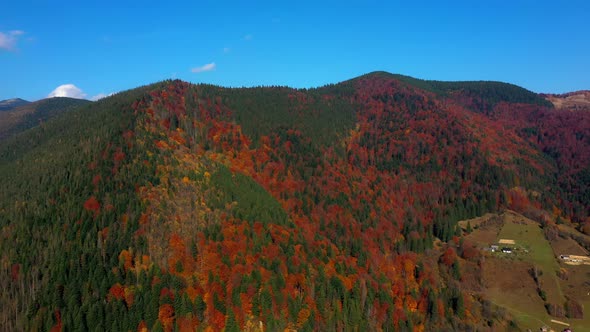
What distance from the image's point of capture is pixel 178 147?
169250mm

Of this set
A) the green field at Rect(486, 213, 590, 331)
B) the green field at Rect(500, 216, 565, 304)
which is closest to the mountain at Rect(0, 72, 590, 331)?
the green field at Rect(486, 213, 590, 331)

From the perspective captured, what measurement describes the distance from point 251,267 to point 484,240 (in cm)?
11891

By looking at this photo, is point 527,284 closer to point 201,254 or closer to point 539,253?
point 539,253

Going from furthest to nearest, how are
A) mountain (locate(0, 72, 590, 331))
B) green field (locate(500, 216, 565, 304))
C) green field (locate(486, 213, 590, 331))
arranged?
1. green field (locate(500, 216, 565, 304))
2. green field (locate(486, 213, 590, 331))
3. mountain (locate(0, 72, 590, 331))

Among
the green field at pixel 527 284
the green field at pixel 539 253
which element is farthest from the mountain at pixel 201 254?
the green field at pixel 539 253

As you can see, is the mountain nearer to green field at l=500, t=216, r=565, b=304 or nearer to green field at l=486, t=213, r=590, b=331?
green field at l=486, t=213, r=590, b=331

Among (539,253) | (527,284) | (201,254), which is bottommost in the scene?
(527,284)

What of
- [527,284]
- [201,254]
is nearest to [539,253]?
[527,284]

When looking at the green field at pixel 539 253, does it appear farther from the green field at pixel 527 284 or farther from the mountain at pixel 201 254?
the mountain at pixel 201 254

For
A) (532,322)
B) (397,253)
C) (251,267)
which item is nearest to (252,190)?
(251,267)

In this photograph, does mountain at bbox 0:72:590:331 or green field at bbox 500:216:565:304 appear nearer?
mountain at bbox 0:72:590:331

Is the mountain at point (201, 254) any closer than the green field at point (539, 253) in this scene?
Yes

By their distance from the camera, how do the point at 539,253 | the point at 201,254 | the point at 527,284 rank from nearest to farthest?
the point at 201,254
the point at 527,284
the point at 539,253

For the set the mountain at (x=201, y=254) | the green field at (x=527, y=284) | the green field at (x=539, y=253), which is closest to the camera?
the mountain at (x=201, y=254)
